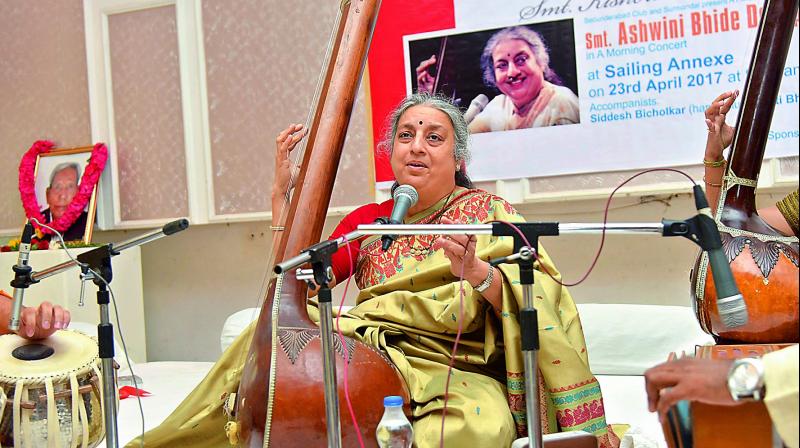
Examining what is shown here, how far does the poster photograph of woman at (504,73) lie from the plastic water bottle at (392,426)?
7.66ft

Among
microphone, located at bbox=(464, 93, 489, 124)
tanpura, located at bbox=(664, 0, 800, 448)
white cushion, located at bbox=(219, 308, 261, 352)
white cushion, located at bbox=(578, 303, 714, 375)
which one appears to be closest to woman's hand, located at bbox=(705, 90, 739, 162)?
tanpura, located at bbox=(664, 0, 800, 448)

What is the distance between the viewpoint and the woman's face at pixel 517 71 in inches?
165

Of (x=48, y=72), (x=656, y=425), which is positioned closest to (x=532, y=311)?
(x=656, y=425)

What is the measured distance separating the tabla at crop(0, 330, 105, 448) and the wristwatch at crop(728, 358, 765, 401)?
2.09 metres

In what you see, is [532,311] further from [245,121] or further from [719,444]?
[245,121]

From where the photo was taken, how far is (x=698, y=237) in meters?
1.56

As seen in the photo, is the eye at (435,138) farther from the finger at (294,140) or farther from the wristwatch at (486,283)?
the wristwatch at (486,283)

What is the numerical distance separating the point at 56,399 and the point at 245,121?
101 inches

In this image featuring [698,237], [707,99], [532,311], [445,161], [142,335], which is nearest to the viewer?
[698,237]

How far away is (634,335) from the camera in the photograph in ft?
12.1

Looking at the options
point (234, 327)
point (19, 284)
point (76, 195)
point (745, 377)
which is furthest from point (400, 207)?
point (76, 195)

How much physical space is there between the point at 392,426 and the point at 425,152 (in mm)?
1055

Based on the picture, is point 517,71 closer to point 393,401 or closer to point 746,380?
point 393,401

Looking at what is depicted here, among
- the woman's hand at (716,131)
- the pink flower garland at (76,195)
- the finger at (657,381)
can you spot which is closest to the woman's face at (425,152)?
the woman's hand at (716,131)
